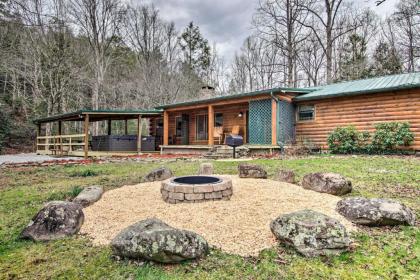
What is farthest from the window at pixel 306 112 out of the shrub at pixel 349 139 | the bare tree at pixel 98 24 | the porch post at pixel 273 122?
the bare tree at pixel 98 24

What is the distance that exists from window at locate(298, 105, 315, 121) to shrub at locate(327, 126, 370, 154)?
160cm

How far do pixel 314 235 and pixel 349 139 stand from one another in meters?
10.0

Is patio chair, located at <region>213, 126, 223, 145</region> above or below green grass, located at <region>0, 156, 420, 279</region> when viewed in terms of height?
above

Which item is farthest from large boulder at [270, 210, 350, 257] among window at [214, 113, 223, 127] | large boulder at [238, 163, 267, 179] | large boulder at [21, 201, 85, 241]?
window at [214, 113, 223, 127]

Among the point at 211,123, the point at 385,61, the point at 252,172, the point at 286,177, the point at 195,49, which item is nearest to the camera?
the point at 286,177

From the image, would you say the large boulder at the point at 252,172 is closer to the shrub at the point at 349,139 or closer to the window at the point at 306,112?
the shrub at the point at 349,139

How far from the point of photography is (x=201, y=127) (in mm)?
17750

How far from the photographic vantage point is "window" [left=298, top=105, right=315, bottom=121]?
1314 cm

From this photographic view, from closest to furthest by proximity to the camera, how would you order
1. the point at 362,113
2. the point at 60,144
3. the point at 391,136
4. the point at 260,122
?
1. the point at 391,136
2. the point at 362,113
3. the point at 260,122
4. the point at 60,144

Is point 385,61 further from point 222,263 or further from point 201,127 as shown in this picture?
point 222,263

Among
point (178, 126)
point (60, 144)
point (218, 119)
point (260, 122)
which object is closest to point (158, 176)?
point (260, 122)

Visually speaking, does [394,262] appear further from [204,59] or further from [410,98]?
[204,59]

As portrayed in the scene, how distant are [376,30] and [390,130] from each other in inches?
690

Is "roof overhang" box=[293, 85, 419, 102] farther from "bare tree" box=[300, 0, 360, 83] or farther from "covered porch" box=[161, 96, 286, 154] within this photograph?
"bare tree" box=[300, 0, 360, 83]
